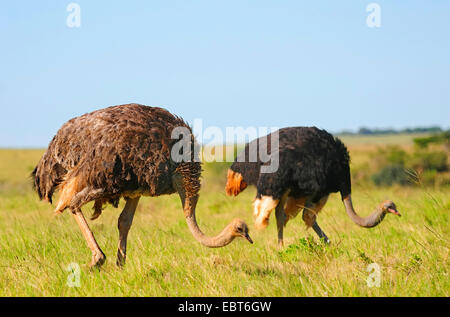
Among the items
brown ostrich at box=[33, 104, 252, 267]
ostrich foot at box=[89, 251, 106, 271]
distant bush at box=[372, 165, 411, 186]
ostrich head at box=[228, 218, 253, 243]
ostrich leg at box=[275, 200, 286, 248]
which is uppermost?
brown ostrich at box=[33, 104, 252, 267]

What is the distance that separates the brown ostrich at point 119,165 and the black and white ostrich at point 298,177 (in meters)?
1.97

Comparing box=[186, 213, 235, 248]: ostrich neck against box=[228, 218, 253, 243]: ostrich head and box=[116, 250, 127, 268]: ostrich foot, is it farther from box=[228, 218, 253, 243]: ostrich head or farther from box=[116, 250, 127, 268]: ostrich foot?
box=[116, 250, 127, 268]: ostrich foot

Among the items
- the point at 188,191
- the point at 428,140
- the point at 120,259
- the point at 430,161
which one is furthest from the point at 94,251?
the point at 428,140

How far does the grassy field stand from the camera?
15.5 feet

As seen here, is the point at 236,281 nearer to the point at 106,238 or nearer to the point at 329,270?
the point at 329,270

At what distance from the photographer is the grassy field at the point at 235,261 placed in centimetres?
472

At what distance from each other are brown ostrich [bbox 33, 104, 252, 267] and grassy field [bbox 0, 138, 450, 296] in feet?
1.50

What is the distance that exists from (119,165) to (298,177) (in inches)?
115

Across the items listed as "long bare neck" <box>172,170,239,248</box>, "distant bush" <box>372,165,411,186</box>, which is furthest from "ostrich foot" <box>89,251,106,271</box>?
"distant bush" <box>372,165,411,186</box>

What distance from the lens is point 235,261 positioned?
20.0 feet

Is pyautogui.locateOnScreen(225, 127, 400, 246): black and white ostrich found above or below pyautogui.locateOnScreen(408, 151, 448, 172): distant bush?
above

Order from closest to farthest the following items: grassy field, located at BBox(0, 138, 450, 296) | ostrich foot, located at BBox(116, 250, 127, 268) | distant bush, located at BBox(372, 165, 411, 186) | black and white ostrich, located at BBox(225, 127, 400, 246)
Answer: grassy field, located at BBox(0, 138, 450, 296) → ostrich foot, located at BBox(116, 250, 127, 268) → black and white ostrich, located at BBox(225, 127, 400, 246) → distant bush, located at BBox(372, 165, 411, 186)

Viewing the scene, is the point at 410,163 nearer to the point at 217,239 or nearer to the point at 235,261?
the point at 235,261
